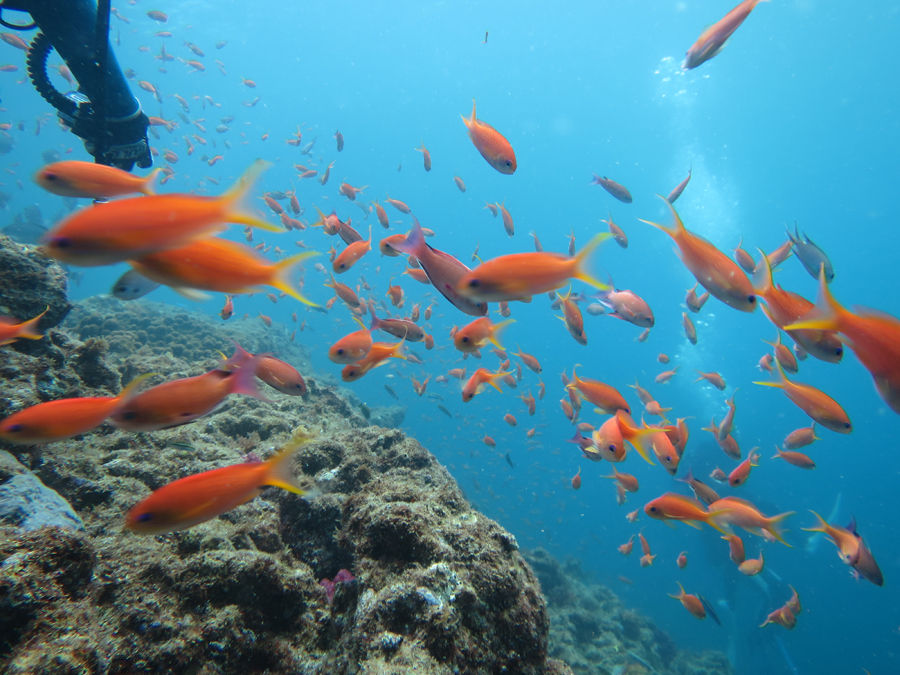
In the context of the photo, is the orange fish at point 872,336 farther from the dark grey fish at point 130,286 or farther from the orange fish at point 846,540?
the orange fish at point 846,540

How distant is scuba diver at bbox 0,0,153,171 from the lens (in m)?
3.48

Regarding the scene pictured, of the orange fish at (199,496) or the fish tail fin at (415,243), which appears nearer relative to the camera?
the orange fish at (199,496)

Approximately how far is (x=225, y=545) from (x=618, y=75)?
2924 inches

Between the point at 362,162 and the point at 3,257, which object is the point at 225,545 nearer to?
the point at 3,257

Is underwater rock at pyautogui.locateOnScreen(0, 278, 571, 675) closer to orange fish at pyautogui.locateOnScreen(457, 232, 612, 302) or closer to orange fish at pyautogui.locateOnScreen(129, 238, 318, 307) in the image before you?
orange fish at pyautogui.locateOnScreen(129, 238, 318, 307)

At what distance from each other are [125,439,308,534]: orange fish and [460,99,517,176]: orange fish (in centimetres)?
332

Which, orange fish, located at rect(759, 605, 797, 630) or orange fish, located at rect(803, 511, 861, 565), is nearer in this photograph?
orange fish, located at rect(803, 511, 861, 565)

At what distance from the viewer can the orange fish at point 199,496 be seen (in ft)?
5.00

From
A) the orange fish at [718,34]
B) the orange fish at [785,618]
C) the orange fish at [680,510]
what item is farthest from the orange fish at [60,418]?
the orange fish at [785,618]

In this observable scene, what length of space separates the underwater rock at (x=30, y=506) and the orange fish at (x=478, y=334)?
2.62 meters

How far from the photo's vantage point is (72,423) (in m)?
1.93

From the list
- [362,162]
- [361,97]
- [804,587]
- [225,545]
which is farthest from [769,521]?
[362,162]

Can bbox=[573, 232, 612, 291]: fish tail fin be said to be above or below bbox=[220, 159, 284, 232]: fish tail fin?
above

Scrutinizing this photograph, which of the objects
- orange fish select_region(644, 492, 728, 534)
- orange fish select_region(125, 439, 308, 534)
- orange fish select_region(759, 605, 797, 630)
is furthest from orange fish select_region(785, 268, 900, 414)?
orange fish select_region(759, 605, 797, 630)
